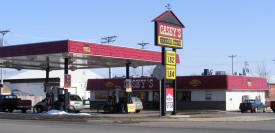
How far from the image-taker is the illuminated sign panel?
91.8 ft

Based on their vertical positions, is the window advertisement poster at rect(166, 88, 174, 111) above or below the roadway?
above

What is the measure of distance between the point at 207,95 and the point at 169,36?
18836 mm

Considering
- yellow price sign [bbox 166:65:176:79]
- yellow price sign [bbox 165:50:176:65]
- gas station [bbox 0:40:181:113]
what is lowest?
yellow price sign [bbox 166:65:176:79]

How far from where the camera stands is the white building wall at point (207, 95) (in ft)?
149

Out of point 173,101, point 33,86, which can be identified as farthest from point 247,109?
point 33,86

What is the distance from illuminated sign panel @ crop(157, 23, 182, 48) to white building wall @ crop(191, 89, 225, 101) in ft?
56.2

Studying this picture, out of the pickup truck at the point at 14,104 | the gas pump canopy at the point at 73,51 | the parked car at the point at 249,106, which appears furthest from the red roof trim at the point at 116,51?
the parked car at the point at 249,106

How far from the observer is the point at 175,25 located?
2962cm

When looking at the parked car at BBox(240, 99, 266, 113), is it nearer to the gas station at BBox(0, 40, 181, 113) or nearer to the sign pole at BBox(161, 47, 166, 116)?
the gas station at BBox(0, 40, 181, 113)

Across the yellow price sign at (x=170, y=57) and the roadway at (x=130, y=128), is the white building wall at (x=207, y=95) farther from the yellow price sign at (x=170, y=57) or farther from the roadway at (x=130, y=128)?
the roadway at (x=130, y=128)

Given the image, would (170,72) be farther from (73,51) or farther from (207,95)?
(207,95)

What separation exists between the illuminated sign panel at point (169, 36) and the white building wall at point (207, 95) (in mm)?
17133

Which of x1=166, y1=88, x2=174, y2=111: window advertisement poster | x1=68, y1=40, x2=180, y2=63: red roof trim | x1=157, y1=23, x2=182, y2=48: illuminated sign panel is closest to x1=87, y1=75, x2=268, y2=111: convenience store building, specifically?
x1=68, y1=40, x2=180, y2=63: red roof trim

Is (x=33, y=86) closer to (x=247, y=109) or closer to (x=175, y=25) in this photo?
(x=247, y=109)
